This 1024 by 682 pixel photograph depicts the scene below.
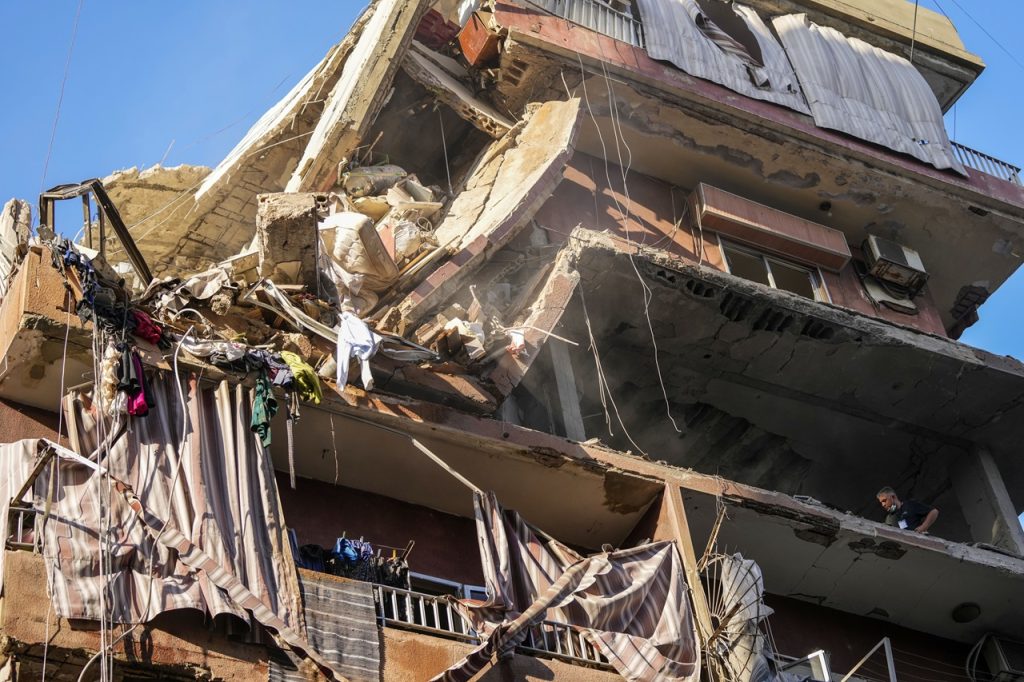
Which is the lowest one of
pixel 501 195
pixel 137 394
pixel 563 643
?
pixel 563 643

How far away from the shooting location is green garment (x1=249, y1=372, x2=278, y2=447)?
11.0 m

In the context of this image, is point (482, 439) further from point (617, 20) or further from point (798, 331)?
point (617, 20)

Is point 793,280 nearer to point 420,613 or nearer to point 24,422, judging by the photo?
point 420,613

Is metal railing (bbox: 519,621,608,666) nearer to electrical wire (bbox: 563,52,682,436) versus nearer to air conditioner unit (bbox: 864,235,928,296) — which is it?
electrical wire (bbox: 563,52,682,436)

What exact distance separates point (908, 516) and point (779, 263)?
12.5 feet

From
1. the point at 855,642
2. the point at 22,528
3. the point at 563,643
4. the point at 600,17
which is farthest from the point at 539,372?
the point at 22,528

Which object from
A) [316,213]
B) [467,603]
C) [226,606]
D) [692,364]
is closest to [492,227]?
[316,213]

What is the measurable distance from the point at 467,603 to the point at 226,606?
1982mm

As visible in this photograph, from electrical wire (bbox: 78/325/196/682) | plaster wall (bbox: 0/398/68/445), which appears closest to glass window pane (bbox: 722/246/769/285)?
electrical wire (bbox: 78/325/196/682)

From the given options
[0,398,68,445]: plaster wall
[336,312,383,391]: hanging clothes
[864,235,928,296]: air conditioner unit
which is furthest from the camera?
[864,235,928,296]: air conditioner unit

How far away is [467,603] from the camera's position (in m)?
10.8

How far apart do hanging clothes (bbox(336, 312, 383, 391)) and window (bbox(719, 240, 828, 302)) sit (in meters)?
6.74

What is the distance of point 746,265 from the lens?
58.9ft

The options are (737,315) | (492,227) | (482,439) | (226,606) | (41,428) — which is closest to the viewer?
(226,606)
